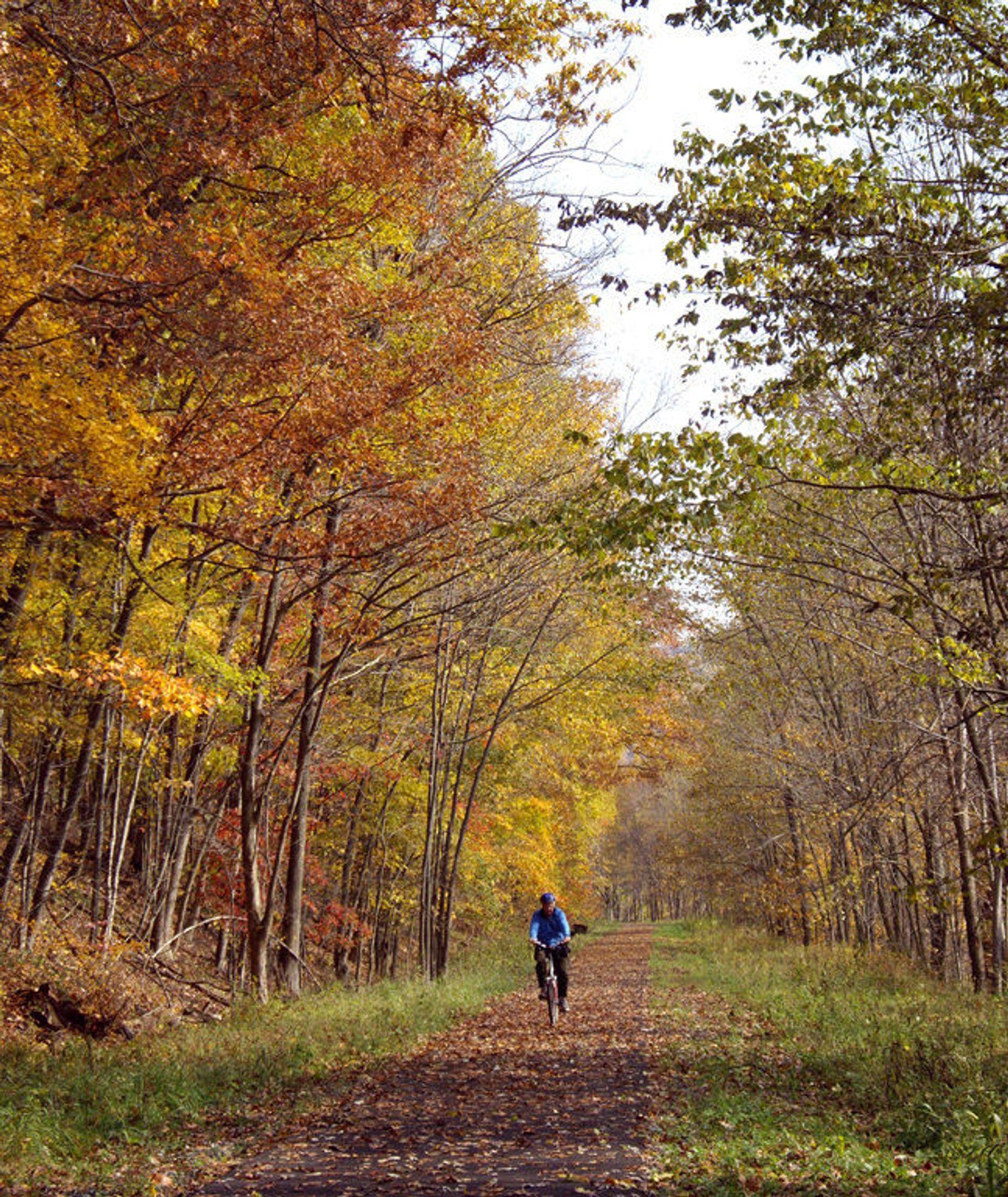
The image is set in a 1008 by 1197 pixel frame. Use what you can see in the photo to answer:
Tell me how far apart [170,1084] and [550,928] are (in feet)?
22.7

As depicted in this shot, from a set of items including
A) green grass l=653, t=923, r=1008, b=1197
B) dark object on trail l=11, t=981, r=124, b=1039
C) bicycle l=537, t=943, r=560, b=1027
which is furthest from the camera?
bicycle l=537, t=943, r=560, b=1027

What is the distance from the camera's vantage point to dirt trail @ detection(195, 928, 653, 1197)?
5.70 m

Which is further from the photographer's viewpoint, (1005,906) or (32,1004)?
(1005,906)

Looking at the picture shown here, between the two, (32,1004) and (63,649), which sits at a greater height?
(63,649)

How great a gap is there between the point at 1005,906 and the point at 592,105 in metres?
13.2

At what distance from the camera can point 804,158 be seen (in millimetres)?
7184

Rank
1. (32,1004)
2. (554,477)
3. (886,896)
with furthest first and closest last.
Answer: (886,896) < (554,477) < (32,1004)

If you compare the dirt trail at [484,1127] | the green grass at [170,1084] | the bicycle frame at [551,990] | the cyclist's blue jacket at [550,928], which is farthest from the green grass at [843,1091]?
the green grass at [170,1084]

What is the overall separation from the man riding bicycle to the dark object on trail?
18.0 feet

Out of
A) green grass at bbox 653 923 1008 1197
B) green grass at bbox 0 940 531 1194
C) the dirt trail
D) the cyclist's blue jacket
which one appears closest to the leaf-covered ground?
green grass at bbox 653 923 1008 1197

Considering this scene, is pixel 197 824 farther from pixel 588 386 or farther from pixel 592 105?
pixel 592 105

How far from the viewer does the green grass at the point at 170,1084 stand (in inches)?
239

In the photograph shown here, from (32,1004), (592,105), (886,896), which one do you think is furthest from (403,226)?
(886,896)

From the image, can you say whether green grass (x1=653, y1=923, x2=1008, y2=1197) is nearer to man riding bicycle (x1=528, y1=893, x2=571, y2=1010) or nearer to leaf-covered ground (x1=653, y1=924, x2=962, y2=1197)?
leaf-covered ground (x1=653, y1=924, x2=962, y2=1197)
